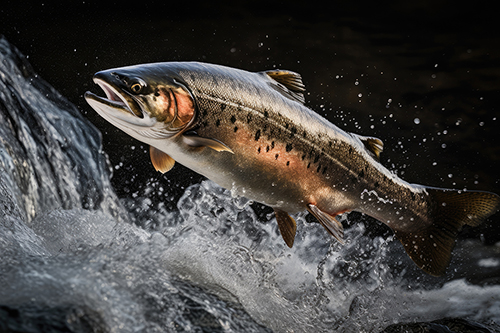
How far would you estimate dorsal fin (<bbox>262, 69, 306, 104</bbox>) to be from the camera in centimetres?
194

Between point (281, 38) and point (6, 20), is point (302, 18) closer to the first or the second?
point (281, 38)

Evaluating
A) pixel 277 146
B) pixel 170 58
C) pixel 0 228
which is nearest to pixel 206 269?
pixel 277 146

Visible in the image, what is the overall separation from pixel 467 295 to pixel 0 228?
3590mm

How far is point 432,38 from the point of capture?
3.54 meters

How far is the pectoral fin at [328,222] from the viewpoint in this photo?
1.88m

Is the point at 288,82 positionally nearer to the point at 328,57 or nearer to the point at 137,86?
the point at 137,86

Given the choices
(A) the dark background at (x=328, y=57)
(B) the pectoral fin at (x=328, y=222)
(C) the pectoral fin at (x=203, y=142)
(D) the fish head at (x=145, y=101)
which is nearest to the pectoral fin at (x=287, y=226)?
(B) the pectoral fin at (x=328, y=222)

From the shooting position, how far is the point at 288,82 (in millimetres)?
1980

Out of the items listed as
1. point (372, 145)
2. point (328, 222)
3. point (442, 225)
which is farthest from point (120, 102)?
point (442, 225)

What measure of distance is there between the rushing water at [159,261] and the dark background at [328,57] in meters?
0.43

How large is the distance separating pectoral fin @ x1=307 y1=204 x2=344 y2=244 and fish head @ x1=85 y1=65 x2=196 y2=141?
763 mm

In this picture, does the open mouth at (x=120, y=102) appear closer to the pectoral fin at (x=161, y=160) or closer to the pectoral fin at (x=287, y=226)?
the pectoral fin at (x=161, y=160)

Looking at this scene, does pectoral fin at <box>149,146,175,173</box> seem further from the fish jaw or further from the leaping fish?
the fish jaw

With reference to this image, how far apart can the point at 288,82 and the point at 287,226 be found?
2.35ft
